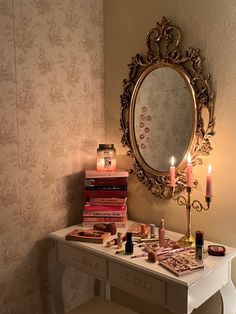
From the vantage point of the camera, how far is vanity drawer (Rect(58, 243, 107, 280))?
154 centimetres

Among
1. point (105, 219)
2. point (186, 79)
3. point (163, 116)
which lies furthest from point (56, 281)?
point (186, 79)

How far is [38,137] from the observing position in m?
1.77

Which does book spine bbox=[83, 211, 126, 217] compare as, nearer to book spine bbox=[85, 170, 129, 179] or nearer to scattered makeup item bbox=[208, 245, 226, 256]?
book spine bbox=[85, 170, 129, 179]

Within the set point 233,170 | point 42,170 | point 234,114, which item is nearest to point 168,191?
point 233,170

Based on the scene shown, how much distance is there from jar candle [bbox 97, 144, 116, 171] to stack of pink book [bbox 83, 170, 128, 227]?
0.07 metres

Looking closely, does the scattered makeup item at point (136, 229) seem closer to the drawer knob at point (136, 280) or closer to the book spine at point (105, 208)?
the book spine at point (105, 208)

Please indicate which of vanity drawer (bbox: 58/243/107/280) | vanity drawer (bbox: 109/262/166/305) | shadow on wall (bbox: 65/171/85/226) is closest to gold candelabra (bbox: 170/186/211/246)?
vanity drawer (bbox: 109/262/166/305)

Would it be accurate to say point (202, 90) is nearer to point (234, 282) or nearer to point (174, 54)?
point (174, 54)

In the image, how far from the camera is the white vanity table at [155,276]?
1.28 m

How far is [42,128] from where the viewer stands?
5.84ft

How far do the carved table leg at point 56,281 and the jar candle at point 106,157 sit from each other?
0.50 meters

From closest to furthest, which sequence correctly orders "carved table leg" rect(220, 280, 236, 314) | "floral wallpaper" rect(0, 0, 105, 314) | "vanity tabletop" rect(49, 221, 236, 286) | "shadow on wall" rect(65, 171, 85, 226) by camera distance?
"vanity tabletop" rect(49, 221, 236, 286)
"carved table leg" rect(220, 280, 236, 314)
"floral wallpaper" rect(0, 0, 105, 314)
"shadow on wall" rect(65, 171, 85, 226)

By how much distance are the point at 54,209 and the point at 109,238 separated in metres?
0.39

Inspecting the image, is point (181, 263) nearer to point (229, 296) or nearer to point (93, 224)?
point (229, 296)
